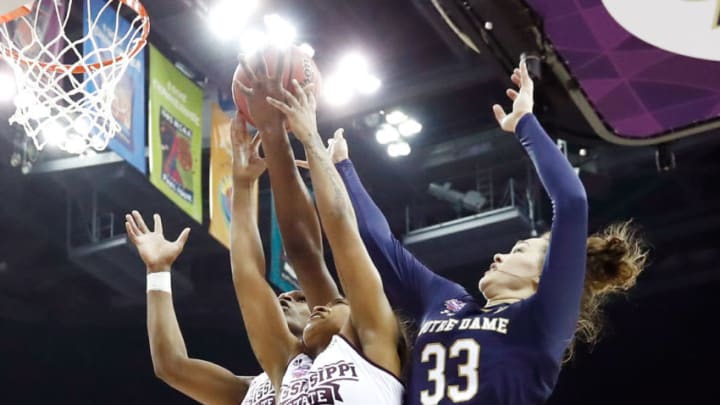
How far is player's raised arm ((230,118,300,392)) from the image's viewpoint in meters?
3.54

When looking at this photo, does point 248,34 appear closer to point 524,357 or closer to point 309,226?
point 309,226

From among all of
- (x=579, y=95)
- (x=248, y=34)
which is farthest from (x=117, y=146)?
(x=579, y=95)

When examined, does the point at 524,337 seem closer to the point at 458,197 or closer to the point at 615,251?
the point at 615,251

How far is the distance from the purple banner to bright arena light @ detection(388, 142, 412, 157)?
4.13 metres

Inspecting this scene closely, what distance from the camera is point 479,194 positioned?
34.4 ft

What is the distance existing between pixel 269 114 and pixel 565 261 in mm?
→ 1067

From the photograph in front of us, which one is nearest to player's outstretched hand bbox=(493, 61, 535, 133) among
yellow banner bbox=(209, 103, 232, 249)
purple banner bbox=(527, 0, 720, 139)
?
purple banner bbox=(527, 0, 720, 139)

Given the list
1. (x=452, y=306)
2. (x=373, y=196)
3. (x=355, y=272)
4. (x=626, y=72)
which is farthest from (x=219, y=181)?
(x=355, y=272)

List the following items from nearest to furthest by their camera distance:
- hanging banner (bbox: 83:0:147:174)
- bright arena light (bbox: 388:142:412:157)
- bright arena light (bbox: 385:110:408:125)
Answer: hanging banner (bbox: 83:0:147:174), bright arena light (bbox: 385:110:408:125), bright arena light (bbox: 388:142:412:157)

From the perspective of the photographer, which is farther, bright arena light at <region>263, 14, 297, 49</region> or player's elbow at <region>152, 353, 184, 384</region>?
bright arena light at <region>263, 14, 297, 49</region>

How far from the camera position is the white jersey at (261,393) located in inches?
140

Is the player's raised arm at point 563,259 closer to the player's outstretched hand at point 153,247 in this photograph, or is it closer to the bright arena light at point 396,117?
the player's outstretched hand at point 153,247

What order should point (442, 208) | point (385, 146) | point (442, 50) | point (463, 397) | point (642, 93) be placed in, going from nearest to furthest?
1. point (463, 397)
2. point (642, 93)
3. point (442, 50)
4. point (385, 146)
5. point (442, 208)

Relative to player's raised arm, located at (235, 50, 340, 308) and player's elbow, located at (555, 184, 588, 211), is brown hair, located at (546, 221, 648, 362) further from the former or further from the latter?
player's raised arm, located at (235, 50, 340, 308)
